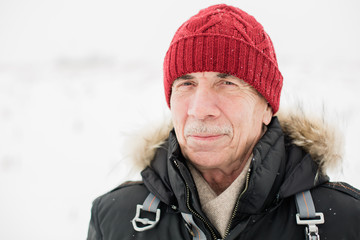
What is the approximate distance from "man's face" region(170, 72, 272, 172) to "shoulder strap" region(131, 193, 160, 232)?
352 millimetres

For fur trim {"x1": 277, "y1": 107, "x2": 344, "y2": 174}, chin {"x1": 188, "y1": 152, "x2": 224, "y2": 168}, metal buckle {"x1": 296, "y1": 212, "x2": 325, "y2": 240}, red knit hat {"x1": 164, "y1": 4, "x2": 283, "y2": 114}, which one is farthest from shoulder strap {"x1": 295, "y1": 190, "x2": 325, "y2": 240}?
red knit hat {"x1": 164, "y1": 4, "x2": 283, "y2": 114}

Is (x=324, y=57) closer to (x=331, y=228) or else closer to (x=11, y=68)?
(x=331, y=228)

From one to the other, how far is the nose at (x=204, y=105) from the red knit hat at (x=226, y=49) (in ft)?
0.46

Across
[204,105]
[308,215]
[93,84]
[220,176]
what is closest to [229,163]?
[220,176]

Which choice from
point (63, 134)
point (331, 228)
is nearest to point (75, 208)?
point (63, 134)

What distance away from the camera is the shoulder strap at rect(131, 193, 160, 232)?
1.60m

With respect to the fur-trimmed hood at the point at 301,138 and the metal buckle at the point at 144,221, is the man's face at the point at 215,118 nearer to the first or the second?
the fur-trimmed hood at the point at 301,138

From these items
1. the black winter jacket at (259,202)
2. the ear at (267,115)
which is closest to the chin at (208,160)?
the black winter jacket at (259,202)

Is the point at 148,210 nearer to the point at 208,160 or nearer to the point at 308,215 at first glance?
the point at 208,160

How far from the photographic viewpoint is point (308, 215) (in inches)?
56.5

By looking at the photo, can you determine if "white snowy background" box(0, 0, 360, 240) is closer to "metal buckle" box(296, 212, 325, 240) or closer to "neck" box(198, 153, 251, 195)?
"metal buckle" box(296, 212, 325, 240)

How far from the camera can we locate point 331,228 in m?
1.43

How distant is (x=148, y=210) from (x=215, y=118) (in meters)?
0.70

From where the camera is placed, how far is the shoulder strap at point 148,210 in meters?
1.60
